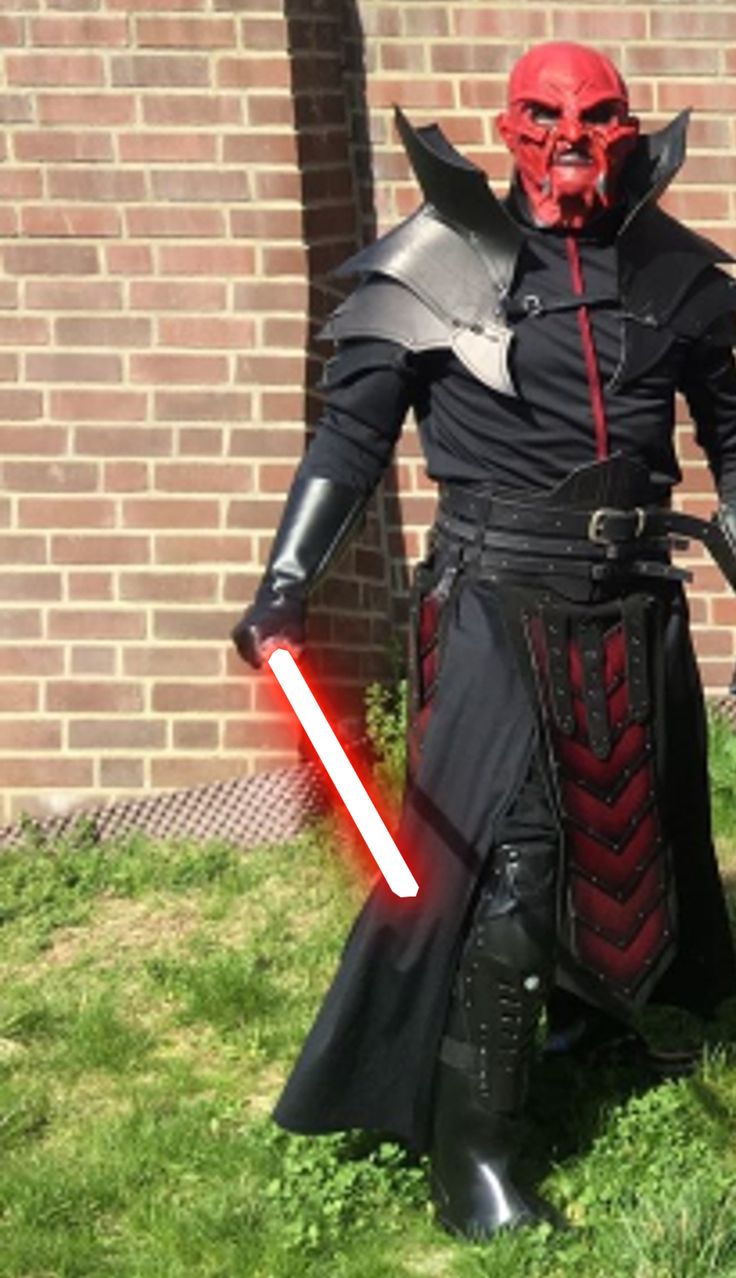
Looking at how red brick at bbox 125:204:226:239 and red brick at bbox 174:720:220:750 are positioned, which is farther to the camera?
red brick at bbox 174:720:220:750

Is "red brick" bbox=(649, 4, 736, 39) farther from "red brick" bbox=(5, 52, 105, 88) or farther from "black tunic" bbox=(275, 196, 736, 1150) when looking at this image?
"black tunic" bbox=(275, 196, 736, 1150)

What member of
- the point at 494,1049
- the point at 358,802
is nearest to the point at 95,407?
the point at 494,1049

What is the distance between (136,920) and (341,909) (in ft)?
1.63

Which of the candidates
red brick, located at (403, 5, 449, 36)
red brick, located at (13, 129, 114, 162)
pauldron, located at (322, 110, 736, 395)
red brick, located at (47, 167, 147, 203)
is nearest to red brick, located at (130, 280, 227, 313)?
red brick, located at (47, 167, 147, 203)

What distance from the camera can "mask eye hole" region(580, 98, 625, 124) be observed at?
4895 mm

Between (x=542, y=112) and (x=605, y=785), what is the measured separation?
1.20 meters

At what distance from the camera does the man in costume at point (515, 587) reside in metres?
4.95

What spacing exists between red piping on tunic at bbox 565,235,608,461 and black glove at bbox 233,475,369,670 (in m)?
0.45

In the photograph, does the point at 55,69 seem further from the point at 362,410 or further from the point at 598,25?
the point at 362,410

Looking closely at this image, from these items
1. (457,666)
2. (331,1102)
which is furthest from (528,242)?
(331,1102)

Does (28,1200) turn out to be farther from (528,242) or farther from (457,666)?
(528,242)

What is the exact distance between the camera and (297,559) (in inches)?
197

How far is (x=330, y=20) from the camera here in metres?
7.40

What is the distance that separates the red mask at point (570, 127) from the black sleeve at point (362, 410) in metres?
0.39
